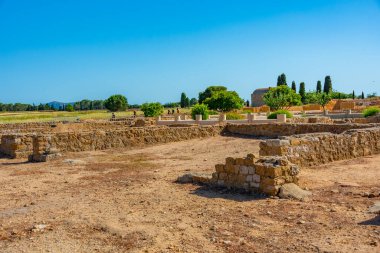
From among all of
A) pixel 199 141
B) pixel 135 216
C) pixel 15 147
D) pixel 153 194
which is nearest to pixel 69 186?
pixel 153 194

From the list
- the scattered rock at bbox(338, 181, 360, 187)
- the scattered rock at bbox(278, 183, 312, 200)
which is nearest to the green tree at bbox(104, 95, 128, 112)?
the scattered rock at bbox(338, 181, 360, 187)

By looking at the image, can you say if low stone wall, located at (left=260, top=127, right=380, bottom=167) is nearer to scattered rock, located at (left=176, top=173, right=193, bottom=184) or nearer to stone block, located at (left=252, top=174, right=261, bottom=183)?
scattered rock, located at (left=176, top=173, right=193, bottom=184)

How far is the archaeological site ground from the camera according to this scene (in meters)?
5.87

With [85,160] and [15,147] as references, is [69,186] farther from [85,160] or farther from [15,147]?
[15,147]

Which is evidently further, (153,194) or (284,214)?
(153,194)

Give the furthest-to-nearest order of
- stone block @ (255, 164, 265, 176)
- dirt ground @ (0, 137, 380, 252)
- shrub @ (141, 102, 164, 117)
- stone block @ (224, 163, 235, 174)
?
1. shrub @ (141, 102, 164, 117)
2. stone block @ (224, 163, 235, 174)
3. stone block @ (255, 164, 265, 176)
4. dirt ground @ (0, 137, 380, 252)

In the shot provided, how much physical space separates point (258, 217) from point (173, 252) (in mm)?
2001

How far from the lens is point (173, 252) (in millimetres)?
5484

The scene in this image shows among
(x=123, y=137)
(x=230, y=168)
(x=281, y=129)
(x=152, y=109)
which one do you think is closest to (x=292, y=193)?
(x=230, y=168)

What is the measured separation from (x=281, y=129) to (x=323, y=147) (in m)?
→ 9.97

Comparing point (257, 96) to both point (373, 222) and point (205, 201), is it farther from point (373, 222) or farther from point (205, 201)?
point (373, 222)

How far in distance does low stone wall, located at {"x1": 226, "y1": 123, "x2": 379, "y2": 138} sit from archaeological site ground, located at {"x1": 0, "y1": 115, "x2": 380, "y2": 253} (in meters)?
5.12

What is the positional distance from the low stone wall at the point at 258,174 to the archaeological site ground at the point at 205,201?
0.9 inches

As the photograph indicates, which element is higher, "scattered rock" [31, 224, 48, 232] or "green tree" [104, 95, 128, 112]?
"green tree" [104, 95, 128, 112]
